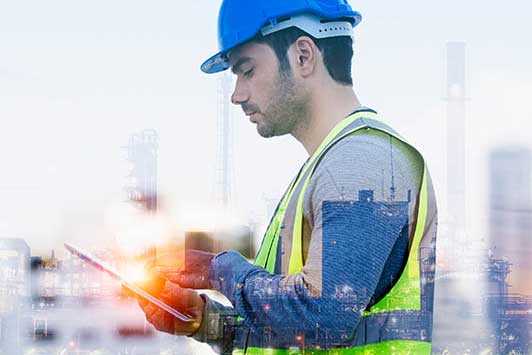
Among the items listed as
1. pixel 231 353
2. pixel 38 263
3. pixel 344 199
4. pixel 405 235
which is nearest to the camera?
pixel 344 199

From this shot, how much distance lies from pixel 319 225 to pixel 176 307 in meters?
0.59

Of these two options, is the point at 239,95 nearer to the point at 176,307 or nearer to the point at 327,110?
the point at 327,110

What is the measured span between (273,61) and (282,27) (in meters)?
0.10

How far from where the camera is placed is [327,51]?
2.63m

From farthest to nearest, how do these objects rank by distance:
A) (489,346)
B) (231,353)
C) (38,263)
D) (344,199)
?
(489,346) → (38,263) → (231,353) → (344,199)

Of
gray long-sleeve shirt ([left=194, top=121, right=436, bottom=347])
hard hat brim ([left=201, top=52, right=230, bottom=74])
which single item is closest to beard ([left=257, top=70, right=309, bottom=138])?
gray long-sleeve shirt ([left=194, top=121, right=436, bottom=347])

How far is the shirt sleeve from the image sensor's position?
226cm

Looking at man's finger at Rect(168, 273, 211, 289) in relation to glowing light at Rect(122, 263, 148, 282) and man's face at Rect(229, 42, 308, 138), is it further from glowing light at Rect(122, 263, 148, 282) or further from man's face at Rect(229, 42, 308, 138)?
man's face at Rect(229, 42, 308, 138)

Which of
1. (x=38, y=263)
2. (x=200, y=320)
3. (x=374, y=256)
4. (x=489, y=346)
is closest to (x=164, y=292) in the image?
(x=200, y=320)

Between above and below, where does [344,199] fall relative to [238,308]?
A: above

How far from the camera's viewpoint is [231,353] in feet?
9.04

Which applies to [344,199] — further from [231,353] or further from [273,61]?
[231,353]

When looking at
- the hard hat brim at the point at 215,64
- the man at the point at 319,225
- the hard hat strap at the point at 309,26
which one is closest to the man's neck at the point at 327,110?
the man at the point at 319,225

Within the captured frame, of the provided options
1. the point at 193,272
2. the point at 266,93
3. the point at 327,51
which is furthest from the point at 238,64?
the point at 193,272
